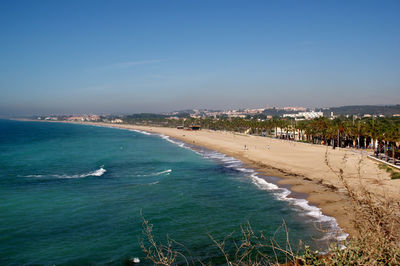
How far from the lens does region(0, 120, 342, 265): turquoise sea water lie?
616 inches

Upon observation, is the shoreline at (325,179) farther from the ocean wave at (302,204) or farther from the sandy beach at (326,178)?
the ocean wave at (302,204)

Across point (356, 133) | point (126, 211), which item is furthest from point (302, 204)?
point (356, 133)

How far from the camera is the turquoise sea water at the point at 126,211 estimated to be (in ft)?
51.4

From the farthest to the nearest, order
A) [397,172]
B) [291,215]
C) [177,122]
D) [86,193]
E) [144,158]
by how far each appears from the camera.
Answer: [177,122] → [144,158] → [397,172] → [86,193] → [291,215]

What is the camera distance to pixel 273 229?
57.4 feet

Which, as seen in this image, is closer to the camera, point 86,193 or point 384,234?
point 384,234

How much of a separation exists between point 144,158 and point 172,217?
98.8 feet

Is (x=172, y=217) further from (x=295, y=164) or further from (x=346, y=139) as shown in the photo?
(x=346, y=139)

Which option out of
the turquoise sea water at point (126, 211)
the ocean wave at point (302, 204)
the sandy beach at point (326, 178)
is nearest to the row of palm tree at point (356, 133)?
the sandy beach at point (326, 178)

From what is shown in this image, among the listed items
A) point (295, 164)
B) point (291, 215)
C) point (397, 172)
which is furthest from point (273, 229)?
point (295, 164)

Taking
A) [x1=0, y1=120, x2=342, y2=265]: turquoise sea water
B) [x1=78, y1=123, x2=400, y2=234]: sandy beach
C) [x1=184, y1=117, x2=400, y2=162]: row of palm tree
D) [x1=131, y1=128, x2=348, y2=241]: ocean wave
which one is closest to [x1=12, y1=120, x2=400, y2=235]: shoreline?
[x1=78, y1=123, x2=400, y2=234]: sandy beach

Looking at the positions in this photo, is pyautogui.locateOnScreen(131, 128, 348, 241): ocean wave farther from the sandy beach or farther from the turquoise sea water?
the sandy beach

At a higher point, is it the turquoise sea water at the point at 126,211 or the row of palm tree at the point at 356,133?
the row of palm tree at the point at 356,133

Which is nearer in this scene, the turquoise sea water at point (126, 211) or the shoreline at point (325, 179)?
the turquoise sea water at point (126, 211)
